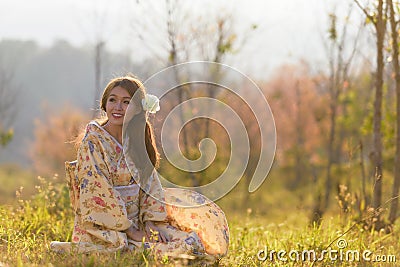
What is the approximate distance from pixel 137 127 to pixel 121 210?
2.20 ft

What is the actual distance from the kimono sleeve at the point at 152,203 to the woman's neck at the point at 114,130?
1.26 feet

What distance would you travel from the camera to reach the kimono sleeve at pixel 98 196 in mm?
3699

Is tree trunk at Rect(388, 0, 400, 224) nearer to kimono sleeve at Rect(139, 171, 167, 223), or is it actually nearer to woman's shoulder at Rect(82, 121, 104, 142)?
kimono sleeve at Rect(139, 171, 167, 223)

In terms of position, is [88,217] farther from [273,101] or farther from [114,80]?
[273,101]

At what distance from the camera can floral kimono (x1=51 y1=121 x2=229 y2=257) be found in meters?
3.69

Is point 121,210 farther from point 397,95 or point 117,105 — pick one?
point 397,95

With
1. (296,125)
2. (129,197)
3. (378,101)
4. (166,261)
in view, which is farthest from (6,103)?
(166,261)

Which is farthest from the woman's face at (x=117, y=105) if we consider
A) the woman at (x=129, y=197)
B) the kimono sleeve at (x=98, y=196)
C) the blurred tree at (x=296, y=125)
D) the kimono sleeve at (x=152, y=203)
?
the blurred tree at (x=296, y=125)

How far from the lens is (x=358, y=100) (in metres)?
15.0

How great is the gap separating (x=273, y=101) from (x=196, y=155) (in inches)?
323

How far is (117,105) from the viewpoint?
3.98 meters

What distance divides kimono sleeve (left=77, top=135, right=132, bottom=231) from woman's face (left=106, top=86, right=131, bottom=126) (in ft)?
0.89

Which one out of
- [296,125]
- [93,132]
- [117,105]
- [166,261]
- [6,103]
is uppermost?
[6,103]

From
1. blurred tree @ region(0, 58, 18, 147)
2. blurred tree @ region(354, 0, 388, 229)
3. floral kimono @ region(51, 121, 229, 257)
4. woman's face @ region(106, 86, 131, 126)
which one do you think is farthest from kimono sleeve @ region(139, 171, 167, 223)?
blurred tree @ region(0, 58, 18, 147)
